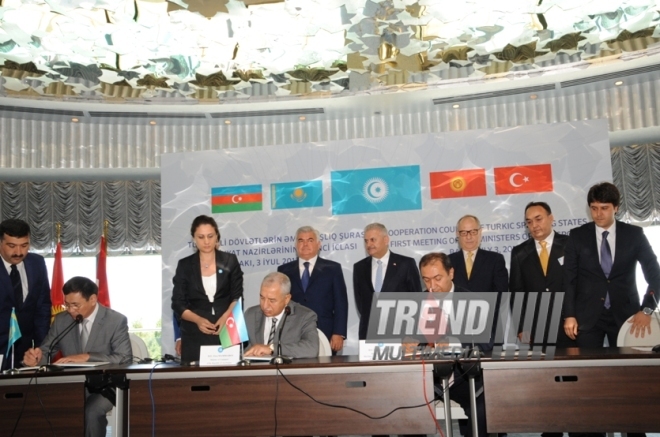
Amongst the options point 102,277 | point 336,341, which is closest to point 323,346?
point 336,341

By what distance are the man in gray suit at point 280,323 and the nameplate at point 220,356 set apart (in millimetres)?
288

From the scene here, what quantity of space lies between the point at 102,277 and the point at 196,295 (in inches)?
140

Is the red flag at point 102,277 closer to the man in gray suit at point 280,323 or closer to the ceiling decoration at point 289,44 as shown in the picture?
the ceiling decoration at point 289,44

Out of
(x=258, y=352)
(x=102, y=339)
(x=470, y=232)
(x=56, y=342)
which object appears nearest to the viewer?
(x=258, y=352)

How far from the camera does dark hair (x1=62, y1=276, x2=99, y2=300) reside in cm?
392

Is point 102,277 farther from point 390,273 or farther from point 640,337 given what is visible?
point 640,337

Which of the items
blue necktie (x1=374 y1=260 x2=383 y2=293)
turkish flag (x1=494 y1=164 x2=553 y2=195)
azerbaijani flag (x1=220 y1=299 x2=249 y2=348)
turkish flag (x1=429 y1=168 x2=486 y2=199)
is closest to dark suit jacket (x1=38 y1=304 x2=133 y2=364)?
azerbaijani flag (x1=220 y1=299 x2=249 y2=348)

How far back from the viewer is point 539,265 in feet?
14.9

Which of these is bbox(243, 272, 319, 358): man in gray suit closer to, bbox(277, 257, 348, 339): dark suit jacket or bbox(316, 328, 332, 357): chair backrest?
bbox(316, 328, 332, 357): chair backrest

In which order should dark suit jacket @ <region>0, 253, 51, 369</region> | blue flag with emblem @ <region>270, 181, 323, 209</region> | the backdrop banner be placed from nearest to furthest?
dark suit jacket @ <region>0, 253, 51, 369</region> → the backdrop banner → blue flag with emblem @ <region>270, 181, 323, 209</region>

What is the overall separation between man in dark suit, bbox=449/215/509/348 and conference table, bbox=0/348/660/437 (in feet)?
4.58

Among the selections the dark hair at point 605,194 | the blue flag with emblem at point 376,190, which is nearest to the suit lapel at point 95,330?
the blue flag with emblem at point 376,190

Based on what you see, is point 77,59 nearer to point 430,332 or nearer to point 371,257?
point 371,257

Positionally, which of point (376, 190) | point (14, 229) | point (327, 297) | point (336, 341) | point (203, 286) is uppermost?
point (376, 190)
